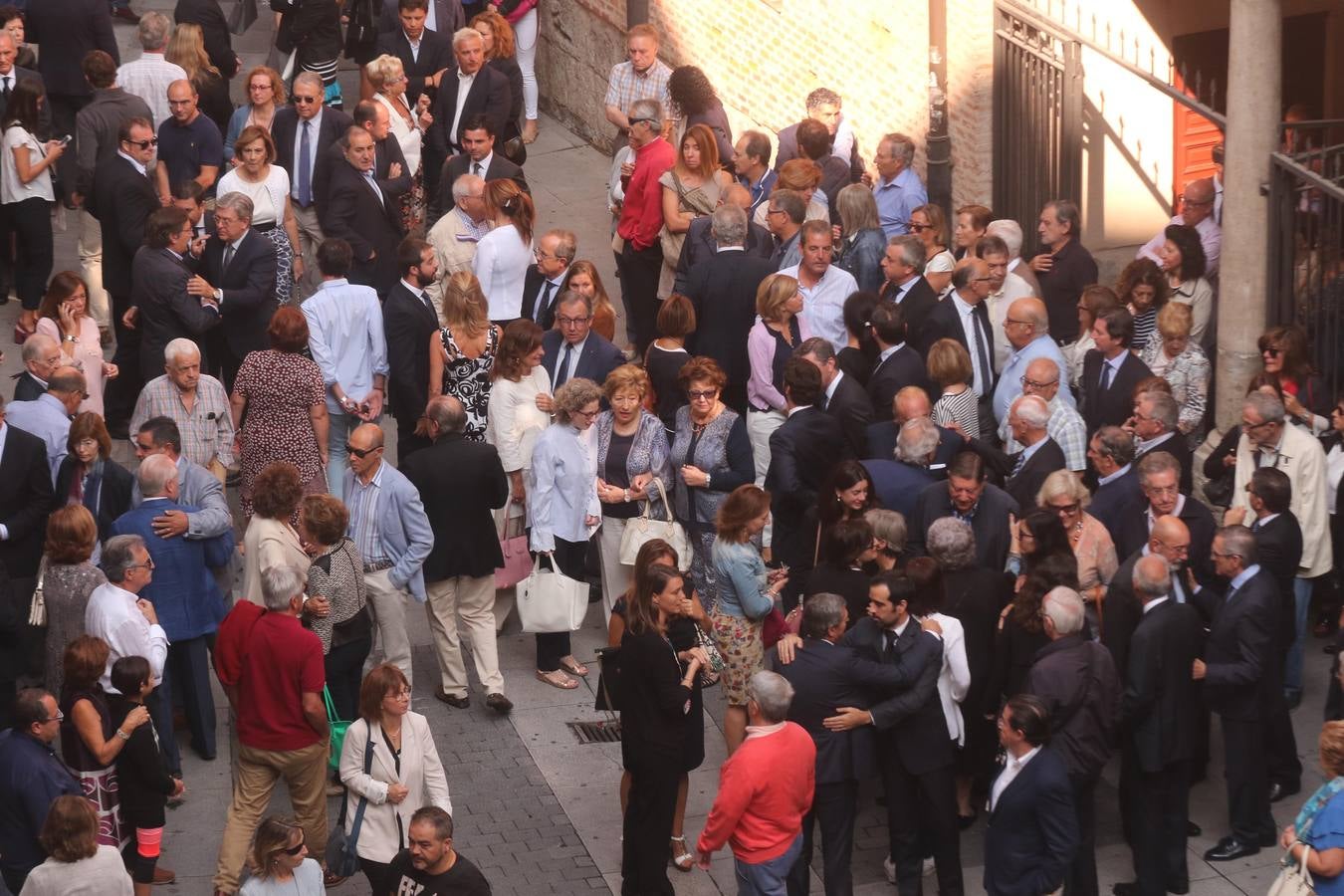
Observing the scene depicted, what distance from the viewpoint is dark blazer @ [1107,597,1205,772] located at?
373 inches

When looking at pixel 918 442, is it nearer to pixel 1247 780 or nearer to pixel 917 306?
pixel 917 306

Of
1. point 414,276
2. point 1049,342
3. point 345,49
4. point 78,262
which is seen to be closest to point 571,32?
point 345,49

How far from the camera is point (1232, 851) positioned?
10.1 m

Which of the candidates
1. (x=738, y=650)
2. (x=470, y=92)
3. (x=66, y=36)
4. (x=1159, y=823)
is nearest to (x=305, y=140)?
(x=470, y=92)

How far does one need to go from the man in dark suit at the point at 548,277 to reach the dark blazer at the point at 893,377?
227 cm

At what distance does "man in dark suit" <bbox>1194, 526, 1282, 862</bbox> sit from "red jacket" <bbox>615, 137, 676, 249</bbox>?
5522 millimetres

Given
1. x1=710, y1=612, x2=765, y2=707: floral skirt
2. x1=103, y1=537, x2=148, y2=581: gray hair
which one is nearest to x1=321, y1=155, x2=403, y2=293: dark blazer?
→ x1=103, y1=537, x2=148, y2=581: gray hair

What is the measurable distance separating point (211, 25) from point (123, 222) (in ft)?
13.4

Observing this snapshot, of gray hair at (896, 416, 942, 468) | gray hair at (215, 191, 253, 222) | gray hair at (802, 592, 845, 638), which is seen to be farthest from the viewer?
gray hair at (215, 191, 253, 222)

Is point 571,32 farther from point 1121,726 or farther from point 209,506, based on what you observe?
point 1121,726

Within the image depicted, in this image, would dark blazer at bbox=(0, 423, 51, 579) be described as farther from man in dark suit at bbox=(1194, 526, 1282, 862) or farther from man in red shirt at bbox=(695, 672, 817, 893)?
man in dark suit at bbox=(1194, 526, 1282, 862)

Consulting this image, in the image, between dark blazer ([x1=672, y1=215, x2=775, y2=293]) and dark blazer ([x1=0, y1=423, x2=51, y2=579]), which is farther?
dark blazer ([x1=672, y1=215, x2=775, y2=293])

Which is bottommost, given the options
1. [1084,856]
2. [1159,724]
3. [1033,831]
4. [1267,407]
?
[1084,856]

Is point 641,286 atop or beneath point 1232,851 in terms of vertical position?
atop
